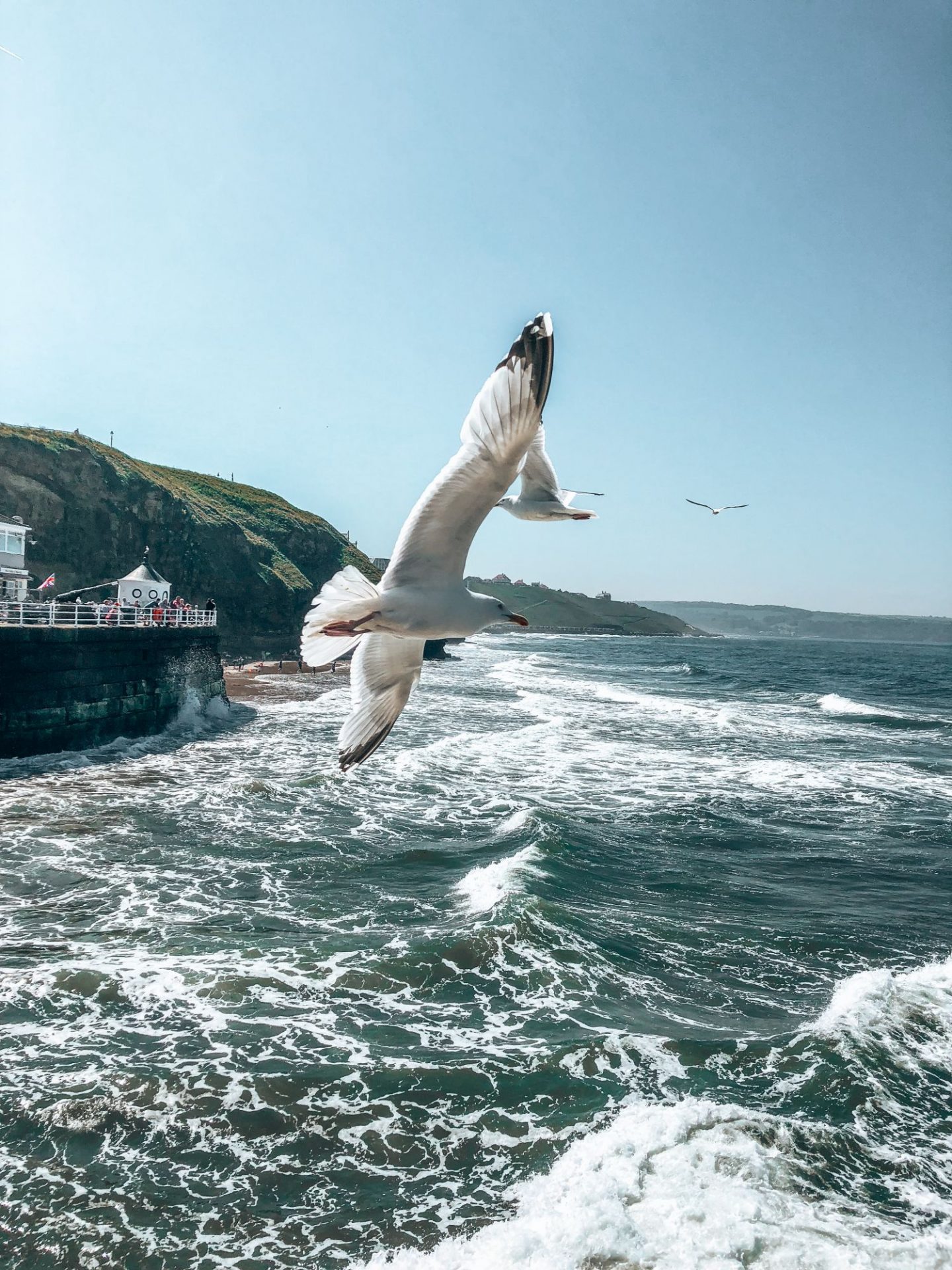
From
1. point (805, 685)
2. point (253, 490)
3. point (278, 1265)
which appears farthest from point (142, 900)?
point (253, 490)

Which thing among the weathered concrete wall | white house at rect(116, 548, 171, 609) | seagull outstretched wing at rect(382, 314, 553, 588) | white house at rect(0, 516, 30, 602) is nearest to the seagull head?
seagull outstretched wing at rect(382, 314, 553, 588)

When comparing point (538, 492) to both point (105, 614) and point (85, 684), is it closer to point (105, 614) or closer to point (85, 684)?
point (85, 684)

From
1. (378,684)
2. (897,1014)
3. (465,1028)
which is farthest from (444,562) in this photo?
(897,1014)

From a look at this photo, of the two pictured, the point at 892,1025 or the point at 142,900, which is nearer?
the point at 892,1025

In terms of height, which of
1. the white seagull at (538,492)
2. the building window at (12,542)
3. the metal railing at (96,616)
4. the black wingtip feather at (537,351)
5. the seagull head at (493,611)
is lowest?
the metal railing at (96,616)

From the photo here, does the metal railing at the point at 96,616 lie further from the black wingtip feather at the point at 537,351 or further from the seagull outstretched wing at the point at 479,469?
the black wingtip feather at the point at 537,351

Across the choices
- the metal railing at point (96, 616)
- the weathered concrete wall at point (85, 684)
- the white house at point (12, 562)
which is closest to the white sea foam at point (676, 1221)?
the weathered concrete wall at point (85, 684)

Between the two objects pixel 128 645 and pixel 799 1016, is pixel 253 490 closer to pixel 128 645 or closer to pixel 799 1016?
pixel 128 645

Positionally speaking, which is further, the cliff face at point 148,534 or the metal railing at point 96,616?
the cliff face at point 148,534
